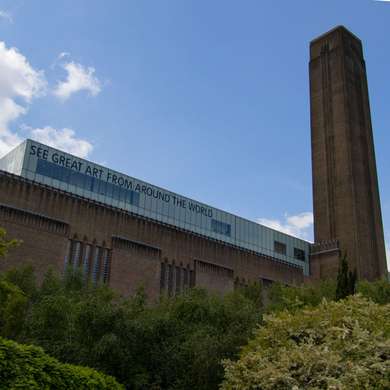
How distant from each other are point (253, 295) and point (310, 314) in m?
21.5

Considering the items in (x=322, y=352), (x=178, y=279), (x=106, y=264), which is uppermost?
(x=178, y=279)

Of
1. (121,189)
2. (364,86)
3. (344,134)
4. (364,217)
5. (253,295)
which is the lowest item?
(253,295)

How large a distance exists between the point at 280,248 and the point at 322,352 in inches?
2096

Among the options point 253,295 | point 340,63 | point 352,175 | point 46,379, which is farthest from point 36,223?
point 340,63

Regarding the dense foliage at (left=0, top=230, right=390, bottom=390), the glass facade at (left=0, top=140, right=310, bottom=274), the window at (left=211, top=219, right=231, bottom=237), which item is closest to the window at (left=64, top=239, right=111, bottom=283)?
the glass facade at (left=0, top=140, right=310, bottom=274)

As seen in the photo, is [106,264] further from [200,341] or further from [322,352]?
[322,352]

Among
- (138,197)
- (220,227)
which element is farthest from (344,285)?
(220,227)

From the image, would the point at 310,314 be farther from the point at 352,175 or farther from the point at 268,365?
the point at 352,175

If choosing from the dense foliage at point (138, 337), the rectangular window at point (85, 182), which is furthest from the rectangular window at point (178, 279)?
the dense foliage at point (138, 337)

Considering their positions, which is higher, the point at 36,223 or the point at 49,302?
the point at 36,223

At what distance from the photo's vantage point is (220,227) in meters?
60.3

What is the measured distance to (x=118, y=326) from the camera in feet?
63.9

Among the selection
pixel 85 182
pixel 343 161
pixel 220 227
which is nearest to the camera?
pixel 85 182

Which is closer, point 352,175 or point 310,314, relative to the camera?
point 310,314
